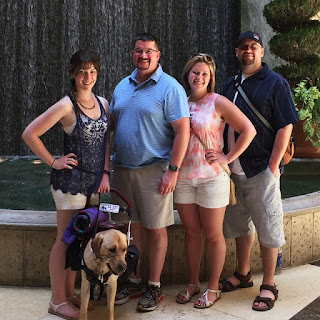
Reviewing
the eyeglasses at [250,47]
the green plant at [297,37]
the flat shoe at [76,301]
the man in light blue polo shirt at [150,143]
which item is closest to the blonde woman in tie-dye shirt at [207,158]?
the man in light blue polo shirt at [150,143]

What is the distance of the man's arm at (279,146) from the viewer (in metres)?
3.15

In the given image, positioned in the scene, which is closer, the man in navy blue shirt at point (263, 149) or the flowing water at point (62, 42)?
the man in navy blue shirt at point (263, 149)

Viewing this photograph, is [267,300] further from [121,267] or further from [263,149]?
[121,267]

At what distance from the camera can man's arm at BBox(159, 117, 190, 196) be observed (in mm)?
3033

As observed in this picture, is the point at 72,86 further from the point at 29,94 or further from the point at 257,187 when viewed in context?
A: the point at 29,94

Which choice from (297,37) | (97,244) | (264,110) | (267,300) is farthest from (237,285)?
(297,37)

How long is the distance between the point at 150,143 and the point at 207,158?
0.34 m

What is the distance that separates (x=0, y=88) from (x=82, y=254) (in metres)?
6.56

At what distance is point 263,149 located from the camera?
3238 millimetres

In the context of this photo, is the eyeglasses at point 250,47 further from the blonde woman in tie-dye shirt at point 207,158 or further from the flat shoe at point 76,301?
the flat shoe at point 76,301

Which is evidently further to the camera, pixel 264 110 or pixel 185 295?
pixel 185 295

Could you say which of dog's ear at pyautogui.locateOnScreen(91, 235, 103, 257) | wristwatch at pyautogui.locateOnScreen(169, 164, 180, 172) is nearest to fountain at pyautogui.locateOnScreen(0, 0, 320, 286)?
wristwatch at pyautogui.locateOnScreen(169, 164, 180, 172)

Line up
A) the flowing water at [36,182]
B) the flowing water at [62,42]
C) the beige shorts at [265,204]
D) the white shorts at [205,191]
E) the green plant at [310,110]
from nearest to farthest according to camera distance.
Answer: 1. the white shorts at [205,191]
2. the beige shorts at [265,204]
3. the flowing water at [36,182]
4. the green plant at [310,110]
5. the flowing water at [62,42]

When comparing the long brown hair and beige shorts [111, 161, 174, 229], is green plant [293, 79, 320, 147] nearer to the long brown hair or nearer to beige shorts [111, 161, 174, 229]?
beige shorts [111, 161, 174, 229]
